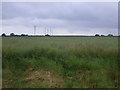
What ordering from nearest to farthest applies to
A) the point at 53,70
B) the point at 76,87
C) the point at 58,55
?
1. the point at 76,87
2. the point at 53,70
3. the point at 58,55

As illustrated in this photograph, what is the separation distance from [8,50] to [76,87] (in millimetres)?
4458

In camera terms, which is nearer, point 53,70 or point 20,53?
point 53,70

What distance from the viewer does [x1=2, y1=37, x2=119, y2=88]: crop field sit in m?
8.34

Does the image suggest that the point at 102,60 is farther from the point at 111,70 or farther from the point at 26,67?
the point at 26,67

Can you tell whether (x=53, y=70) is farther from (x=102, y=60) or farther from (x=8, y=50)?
(x=8, y=50)

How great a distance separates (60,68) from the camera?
9.46m

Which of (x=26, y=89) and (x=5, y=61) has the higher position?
(x=5, y=61)

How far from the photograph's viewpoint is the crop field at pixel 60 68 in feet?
27.3

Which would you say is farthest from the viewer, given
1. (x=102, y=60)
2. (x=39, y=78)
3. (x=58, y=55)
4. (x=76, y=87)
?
(x=58, y=55)

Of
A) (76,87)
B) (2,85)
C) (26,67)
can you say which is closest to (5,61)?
(26,67)

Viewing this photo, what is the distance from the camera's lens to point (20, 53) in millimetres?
11234

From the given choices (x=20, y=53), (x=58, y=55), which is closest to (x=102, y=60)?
(x=58, y=55)

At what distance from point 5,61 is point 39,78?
84.9 inches

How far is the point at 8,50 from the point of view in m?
11.3
